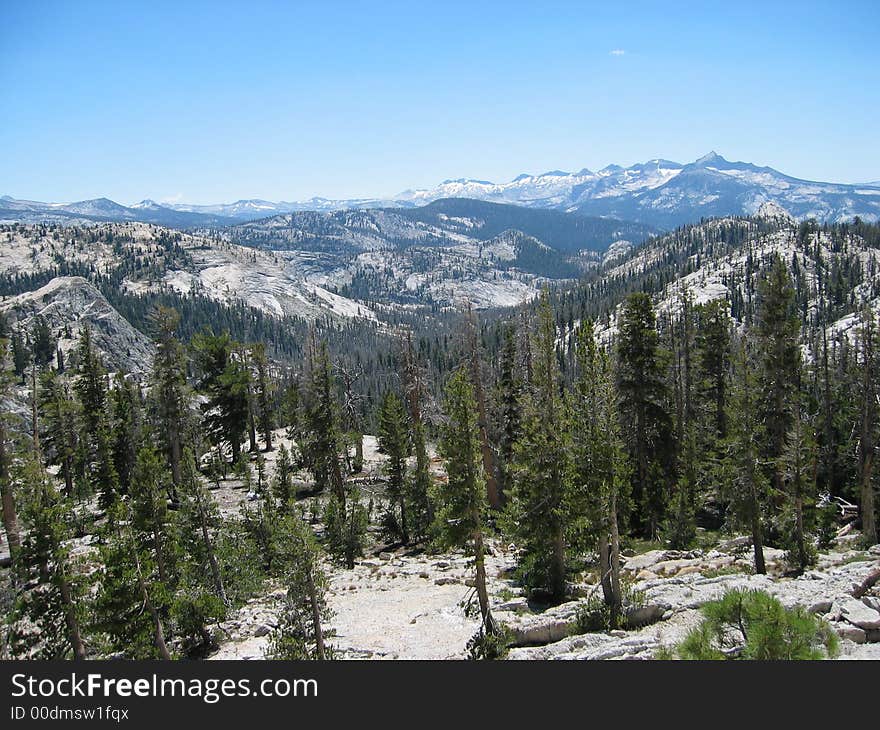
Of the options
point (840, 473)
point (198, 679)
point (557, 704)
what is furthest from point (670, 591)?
point (840, 473)

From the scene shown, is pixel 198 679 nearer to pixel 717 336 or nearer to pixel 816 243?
pixel 717 336

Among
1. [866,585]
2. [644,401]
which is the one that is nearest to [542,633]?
[866,585]

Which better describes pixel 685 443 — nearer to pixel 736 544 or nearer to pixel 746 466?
pixel 736 544

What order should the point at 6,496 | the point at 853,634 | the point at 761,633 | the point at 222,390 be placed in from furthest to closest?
1. the point at 222,390
2. the point at 6,496
3. the point at 853,634
4. the point at 761,633

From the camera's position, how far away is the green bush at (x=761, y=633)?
30.0 ft

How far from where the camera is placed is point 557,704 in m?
9.09

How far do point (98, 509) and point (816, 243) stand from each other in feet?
724

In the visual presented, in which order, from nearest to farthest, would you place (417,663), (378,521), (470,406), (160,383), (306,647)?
(417,663) < (306,647) < (470,406) < (160,383) < (378,521)

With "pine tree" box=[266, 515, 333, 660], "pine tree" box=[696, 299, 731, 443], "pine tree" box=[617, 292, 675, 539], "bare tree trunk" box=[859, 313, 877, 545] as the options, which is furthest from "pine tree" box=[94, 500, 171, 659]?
"pine tree" box=[696, 299, 731, 443]

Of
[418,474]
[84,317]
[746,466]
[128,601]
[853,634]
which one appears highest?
[84,317]

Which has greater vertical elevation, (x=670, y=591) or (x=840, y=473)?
(x=670, y=591)

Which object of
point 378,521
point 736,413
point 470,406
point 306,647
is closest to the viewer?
point 306,647

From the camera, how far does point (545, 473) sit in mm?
20234

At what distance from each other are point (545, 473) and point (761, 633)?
11.2m
